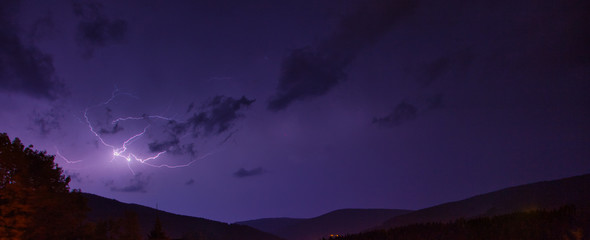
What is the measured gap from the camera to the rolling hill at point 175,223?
10625cm

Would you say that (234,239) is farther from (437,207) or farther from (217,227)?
(437,207)

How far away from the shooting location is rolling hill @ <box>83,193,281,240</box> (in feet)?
349

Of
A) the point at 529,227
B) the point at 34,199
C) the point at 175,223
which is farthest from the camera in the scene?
the point at 175,223

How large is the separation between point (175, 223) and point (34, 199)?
101524mm

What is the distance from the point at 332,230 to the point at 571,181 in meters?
135

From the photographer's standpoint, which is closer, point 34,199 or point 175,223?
point 34,199

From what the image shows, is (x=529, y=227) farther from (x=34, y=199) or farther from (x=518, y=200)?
(x=518, y=200)

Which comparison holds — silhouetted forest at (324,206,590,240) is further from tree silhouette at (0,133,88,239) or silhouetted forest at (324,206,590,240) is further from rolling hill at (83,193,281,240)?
rolling hill at (83,193,281,240)

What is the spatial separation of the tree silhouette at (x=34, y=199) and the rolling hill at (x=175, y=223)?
85.0 m

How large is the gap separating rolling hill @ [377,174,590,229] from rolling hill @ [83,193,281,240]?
5517 centimetres

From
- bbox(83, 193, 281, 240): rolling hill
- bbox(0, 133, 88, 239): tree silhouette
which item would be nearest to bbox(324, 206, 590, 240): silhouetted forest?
bbox(0, 133, 88, 239): tree silhouette

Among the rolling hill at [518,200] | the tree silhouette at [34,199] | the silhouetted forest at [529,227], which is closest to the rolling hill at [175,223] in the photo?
the rolling hill at [518,200]

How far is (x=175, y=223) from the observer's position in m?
114

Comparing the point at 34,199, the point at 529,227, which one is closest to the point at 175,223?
the point at 34,199
